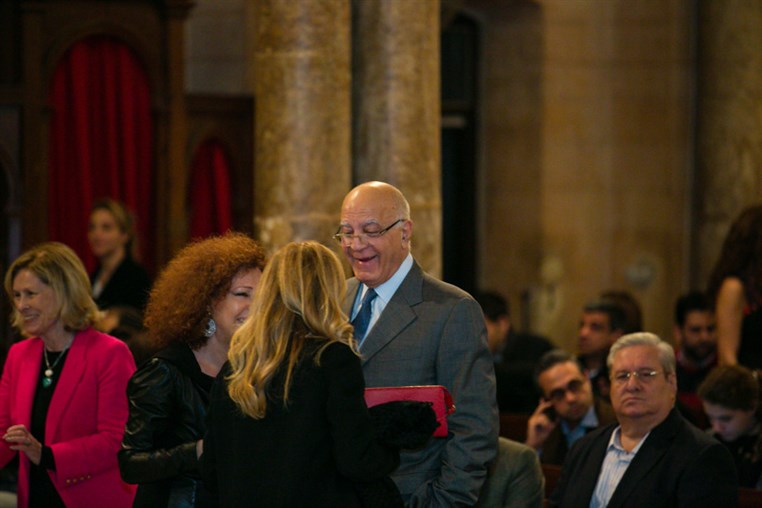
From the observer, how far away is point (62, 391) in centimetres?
475

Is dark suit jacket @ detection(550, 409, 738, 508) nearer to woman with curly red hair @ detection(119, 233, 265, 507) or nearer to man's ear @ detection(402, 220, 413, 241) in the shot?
man's ear @ detection(402, 220, 413, 241)

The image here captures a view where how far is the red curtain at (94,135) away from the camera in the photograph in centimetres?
793

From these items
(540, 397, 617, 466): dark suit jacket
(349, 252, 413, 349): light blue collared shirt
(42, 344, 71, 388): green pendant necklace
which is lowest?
(540, 397, 617, 466): dark suit jacket

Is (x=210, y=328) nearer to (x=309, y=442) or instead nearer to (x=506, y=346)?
(x=309, y=442)

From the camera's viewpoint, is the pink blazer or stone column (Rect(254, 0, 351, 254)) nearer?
the pink blazer

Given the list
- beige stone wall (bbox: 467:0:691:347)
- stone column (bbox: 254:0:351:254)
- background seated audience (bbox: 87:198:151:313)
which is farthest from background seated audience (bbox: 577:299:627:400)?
beige stone wall (bbox: 467:0:691:347)

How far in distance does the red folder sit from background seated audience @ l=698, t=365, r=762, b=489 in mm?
2297

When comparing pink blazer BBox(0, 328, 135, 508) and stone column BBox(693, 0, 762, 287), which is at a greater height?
stone column BBox(693, 0, 762, 287)

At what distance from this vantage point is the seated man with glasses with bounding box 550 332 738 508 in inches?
182

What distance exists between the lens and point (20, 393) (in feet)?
15.9

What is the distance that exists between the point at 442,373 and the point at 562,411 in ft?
7.01

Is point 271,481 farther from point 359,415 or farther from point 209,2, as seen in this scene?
point 209,2

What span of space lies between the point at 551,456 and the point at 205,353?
7.88 feet

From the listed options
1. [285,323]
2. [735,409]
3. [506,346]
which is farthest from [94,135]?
[285,323]
